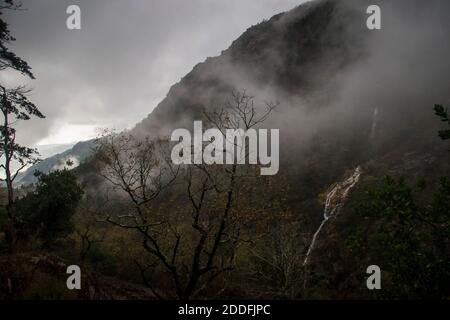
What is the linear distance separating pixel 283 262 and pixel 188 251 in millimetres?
11717

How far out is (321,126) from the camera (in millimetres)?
69062

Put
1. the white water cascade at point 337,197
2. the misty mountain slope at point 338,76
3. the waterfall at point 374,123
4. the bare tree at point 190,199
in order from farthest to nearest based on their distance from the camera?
the misty mountain slope at point 338,76
the waterfall at point 374,123
the white water cascade at point 337,197
the bare tree at point 190,199

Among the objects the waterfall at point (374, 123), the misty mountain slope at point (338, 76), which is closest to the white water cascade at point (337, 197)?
the misty mountain slope at point (338, 76)

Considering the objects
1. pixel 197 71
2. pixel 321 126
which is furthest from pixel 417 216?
pixel 197 71

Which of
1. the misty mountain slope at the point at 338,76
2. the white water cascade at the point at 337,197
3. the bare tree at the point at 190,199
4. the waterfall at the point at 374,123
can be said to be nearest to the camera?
the bare tree at the point at 190,199

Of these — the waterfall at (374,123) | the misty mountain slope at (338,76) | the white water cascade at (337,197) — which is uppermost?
the misty mountain slope at (338,76)

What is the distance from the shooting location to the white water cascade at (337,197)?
1773 inches

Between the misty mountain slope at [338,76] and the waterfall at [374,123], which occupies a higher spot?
the misty mountain slope at [338,76]

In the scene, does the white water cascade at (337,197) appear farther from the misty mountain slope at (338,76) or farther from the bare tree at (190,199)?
the bare tree at (190,199)

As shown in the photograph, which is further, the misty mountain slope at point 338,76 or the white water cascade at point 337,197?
the misty mountain slope at point 338,76

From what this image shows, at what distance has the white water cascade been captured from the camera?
148ft

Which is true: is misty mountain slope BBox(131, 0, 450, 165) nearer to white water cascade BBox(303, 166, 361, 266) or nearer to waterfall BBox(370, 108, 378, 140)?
waterfall BBox(370, 108, 378, 140)

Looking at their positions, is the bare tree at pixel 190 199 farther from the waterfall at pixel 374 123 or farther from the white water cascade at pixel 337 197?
the waterfall at pixel 374 123

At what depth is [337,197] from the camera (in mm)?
48125
